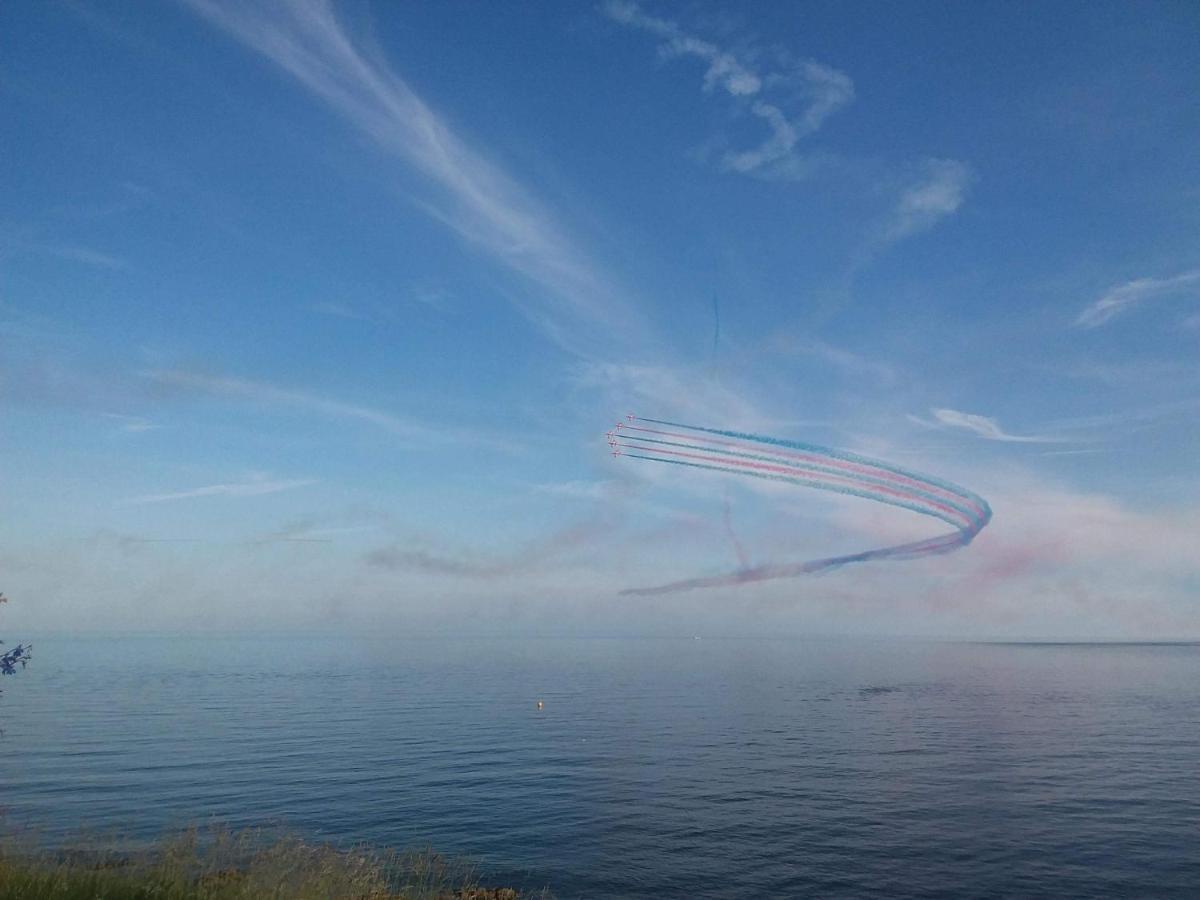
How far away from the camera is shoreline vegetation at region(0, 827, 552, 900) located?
19391 mm

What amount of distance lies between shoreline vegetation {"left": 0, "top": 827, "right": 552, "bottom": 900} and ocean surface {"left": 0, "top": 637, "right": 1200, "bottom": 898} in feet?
11.6

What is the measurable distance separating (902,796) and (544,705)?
58.6 metres

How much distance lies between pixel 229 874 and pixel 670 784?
32890 mm

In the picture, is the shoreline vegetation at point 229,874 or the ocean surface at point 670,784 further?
the ocean surface at point 670,784

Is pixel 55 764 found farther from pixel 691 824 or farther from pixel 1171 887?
pixel 1171 887

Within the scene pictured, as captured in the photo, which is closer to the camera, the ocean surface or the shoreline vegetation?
the shoreline vegetation

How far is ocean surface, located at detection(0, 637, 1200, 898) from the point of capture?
34.9m

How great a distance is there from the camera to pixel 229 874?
2450 centimetres

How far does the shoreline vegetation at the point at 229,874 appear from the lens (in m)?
19.4

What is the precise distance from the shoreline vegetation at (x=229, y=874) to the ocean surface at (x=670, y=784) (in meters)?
3.54

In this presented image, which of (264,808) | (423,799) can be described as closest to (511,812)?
(423,799)

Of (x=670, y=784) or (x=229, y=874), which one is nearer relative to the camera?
(x=229, y=874)

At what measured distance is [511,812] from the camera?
4388 cm

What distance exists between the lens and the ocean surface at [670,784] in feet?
115
